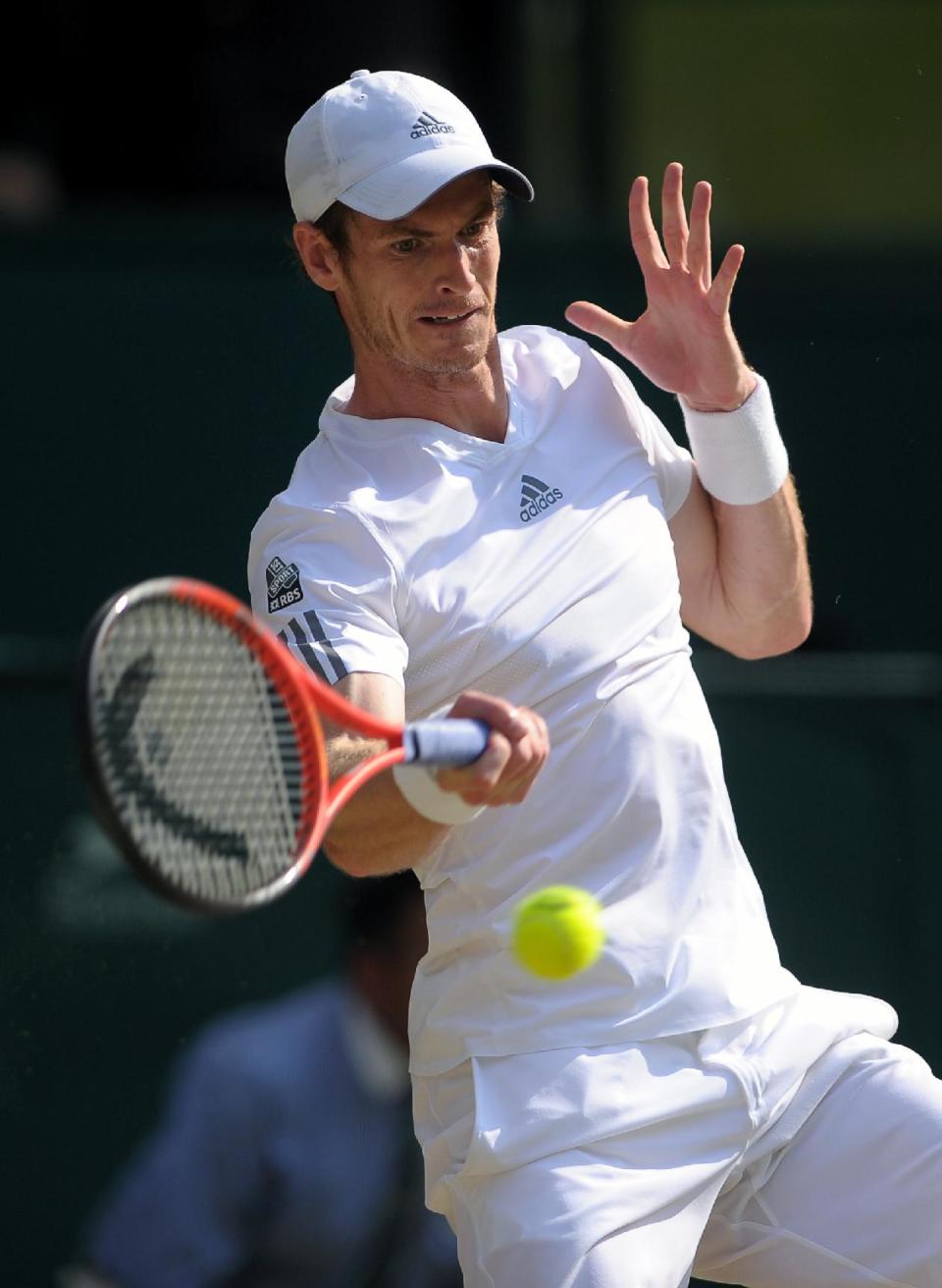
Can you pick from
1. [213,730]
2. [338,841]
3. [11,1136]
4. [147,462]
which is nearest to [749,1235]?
[338,841]

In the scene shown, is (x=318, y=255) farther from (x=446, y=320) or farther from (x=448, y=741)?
(x=448, y=741)

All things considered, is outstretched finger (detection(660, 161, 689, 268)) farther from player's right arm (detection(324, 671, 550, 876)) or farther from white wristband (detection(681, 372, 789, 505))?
player's right arm (detection(324, 671, 550, 876))

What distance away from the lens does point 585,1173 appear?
279cm

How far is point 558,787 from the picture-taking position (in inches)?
115

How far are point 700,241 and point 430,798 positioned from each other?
3.12 ft

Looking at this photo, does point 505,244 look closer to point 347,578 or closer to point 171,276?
point 171,276

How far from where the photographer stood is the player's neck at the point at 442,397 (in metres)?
3.10

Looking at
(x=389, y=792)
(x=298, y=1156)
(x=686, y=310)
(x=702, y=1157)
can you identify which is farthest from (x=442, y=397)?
(x=298, y=1156)

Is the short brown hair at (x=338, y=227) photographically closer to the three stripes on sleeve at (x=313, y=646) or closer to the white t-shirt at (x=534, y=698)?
the white t-shirt at (x=534, y=698)

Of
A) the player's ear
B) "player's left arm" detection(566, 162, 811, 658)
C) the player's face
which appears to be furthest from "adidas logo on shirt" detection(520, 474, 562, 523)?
the player's ear

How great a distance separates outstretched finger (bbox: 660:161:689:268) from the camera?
319 centimetres

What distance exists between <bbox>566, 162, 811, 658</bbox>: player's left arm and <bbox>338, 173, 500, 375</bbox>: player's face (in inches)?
10.1

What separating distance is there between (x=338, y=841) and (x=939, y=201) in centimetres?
518

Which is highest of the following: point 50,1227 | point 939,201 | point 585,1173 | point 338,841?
point 338,841
